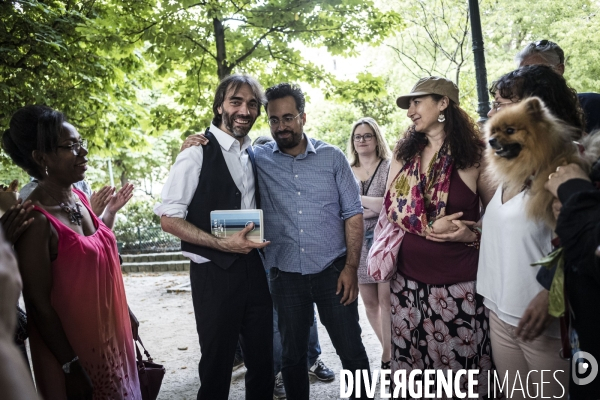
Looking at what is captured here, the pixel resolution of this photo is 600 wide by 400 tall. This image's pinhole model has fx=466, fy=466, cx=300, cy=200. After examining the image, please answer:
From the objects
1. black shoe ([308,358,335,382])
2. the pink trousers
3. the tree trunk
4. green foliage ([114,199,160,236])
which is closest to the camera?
the pink trousers

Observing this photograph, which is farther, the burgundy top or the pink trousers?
the burgundy top

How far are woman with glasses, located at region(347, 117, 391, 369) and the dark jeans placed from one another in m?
1.17

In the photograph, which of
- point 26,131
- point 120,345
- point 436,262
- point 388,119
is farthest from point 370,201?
point 388,119

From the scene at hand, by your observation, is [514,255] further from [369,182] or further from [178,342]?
[178,342]

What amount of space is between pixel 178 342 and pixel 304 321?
3557mm

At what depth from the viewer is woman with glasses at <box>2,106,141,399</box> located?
2287 millimetres

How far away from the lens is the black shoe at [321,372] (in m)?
4.57

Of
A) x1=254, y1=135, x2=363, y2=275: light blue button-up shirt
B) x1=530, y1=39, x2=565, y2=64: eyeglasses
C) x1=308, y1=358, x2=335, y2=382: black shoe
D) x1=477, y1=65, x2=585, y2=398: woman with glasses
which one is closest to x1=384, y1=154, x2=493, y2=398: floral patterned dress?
x1=477, y1=65, x2=585, y2=398: woman with glasses

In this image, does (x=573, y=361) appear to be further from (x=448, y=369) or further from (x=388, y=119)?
(x=388, y=119)

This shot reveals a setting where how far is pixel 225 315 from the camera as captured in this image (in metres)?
2.95

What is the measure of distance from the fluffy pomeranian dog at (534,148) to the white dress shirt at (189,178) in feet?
5.32

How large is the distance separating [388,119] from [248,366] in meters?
14.1

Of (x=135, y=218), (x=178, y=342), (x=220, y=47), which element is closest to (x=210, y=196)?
(x=220, y=47)

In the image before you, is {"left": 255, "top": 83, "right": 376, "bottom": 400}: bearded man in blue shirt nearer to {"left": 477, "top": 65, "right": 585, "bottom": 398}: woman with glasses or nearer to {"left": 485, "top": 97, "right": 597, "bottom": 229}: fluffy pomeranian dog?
{"left": 477, "top": 65, "right": 585, "bottom": 398}: woman with glasses
